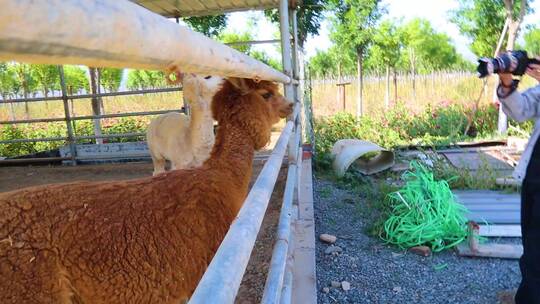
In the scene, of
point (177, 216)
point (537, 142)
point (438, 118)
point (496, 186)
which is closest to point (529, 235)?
point (537, 142)

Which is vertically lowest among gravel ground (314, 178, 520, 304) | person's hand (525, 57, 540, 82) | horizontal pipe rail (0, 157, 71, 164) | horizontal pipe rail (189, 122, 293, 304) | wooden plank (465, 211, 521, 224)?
gravel ground (314, 178, 520, 304)

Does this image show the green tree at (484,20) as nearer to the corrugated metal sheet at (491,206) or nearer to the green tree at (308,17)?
the green tree at (308,17)

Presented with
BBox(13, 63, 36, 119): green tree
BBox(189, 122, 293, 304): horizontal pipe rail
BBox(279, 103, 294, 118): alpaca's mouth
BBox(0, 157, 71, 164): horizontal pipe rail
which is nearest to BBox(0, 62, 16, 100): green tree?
BBox(13, 63, 36, 119): green tree

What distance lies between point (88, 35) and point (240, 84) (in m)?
1.71

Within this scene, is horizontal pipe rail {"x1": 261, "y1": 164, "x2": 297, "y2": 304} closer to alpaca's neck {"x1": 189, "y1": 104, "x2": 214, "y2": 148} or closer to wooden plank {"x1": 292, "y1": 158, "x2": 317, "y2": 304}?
wooden plank {"x1": 292, "y1": 158, "x2": 317, "y2": 304}

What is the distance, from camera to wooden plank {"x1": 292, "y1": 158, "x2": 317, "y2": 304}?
267 cm

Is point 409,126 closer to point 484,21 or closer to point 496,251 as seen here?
point 484,21

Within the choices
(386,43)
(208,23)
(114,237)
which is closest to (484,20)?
(386,43)

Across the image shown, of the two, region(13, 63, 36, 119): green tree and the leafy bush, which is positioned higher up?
region(13, 63, 36, 119): green tree

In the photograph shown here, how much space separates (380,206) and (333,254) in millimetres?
1360

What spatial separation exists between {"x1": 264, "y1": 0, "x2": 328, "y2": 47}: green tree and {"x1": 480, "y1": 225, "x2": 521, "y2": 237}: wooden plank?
18.7 feet

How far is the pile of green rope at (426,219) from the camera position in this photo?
3.96 metres

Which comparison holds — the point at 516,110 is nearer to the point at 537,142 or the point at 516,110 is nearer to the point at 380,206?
the point at 537,142

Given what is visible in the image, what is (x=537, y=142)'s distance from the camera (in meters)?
2.45
